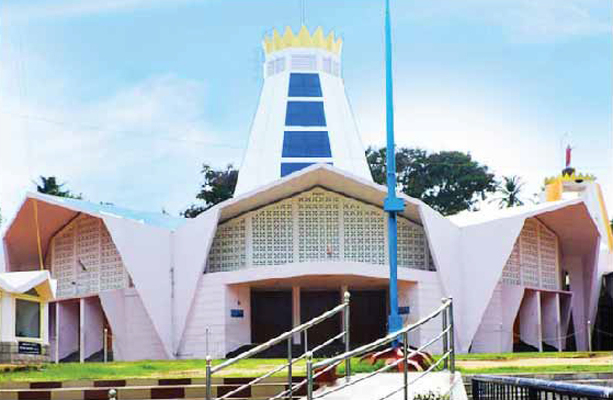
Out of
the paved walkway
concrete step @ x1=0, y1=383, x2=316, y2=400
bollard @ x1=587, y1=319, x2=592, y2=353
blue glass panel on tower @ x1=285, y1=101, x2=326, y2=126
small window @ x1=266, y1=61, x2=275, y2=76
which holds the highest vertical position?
small window @ x1=266, y1=61, x2=275, y2=76

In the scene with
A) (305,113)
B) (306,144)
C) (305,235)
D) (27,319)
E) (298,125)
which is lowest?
(27,319)

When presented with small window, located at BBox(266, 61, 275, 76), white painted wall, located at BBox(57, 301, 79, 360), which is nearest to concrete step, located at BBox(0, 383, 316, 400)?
white painted wall, located at BBox(57, 301, 79, 360)

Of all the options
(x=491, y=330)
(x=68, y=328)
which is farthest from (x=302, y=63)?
(x=491, y=330)

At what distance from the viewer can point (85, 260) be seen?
29484mm

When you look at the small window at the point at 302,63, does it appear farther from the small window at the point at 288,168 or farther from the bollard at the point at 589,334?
the bollard at the point at 589,334

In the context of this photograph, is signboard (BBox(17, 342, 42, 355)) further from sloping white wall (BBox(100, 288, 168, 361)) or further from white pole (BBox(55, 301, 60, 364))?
white pole (BBox(55, 301, 60, 364))

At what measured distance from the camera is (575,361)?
56.4 ft

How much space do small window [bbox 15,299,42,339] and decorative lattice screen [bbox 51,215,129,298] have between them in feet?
32.1

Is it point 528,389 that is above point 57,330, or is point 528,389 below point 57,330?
above

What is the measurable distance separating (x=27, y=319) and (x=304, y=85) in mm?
20816

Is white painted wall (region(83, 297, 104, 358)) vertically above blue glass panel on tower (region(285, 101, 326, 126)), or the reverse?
blue glass panel on tower (region(285, 101, 326, 126))

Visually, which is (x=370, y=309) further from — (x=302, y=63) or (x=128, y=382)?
(x=128, y=382)

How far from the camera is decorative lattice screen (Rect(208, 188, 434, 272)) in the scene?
27797 mm

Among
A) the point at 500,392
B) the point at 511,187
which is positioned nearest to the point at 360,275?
the point at 500,392
